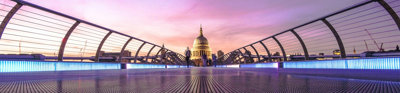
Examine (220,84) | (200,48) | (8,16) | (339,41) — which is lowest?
(220,84)

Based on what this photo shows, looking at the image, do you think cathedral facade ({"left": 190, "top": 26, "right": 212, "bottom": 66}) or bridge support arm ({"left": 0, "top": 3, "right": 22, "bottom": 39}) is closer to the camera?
bridge support arm ({"left": 0, "top": 3, "right": 22, "bottom": 39})

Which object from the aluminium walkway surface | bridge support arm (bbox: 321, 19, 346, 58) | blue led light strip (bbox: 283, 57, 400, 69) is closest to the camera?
the aluminium walkway surface

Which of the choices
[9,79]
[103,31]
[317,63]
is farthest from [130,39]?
[317,63]

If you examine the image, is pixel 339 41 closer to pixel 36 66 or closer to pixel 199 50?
pixel 36 66

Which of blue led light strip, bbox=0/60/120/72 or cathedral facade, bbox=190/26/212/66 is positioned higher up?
cathedral facade, bbox=190/26/212/66

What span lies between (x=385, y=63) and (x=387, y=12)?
3.58 ft

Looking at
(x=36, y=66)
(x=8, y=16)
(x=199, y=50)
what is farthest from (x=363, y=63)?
(x=199, y=50)

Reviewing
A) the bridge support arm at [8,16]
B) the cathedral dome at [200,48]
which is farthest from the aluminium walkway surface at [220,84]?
the cathedral dome at [200,48]

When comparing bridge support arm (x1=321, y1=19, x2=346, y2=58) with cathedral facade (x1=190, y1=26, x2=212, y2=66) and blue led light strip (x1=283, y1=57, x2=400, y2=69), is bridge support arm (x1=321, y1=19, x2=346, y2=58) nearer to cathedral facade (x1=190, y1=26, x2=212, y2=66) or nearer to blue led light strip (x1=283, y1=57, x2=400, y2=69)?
blue led light strip (x1=283, y1=57, x2=400, y2=69)

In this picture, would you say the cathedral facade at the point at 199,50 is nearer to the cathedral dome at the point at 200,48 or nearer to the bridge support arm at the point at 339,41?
the cathedral dome at the point at 200,48

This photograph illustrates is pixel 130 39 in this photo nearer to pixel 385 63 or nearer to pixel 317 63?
pixel 317 63

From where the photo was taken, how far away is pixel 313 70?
17.2 ft

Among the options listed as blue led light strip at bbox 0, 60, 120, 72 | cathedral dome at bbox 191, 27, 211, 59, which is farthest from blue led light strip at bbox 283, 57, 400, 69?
cathedral dome at bbox 191, 27, 211, 59

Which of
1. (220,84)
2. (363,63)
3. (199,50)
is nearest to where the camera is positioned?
(220,84)
